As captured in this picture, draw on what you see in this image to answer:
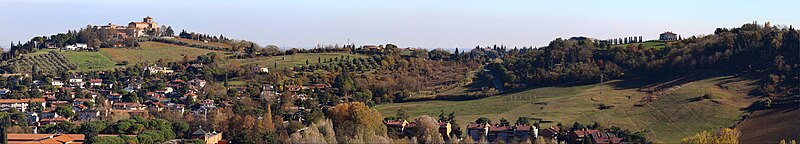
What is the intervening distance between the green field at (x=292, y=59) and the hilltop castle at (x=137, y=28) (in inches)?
1014

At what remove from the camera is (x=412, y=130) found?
4288cm

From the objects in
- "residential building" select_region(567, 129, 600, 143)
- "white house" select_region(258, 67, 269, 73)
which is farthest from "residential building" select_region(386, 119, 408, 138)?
"white house" select_region(258, 67, 269, 73)

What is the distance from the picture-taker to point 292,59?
84.9m

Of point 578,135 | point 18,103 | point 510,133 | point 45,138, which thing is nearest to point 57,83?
point 18,103

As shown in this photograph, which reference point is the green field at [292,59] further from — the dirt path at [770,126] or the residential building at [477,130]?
the dirt path at [770,126]

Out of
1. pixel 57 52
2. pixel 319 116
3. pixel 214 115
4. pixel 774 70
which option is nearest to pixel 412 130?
pixel 319 116

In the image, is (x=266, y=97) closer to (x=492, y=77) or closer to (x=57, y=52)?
(x=492, y=77)

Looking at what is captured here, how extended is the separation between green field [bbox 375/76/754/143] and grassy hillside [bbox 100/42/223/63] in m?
33.0

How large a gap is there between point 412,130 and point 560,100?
1729 cm

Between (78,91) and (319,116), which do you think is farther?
(78,91)

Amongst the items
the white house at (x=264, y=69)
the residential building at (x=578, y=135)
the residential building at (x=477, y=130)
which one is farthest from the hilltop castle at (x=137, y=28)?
the residential building at (x=578, y=135)

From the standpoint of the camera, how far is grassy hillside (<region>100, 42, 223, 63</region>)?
87.2 metres

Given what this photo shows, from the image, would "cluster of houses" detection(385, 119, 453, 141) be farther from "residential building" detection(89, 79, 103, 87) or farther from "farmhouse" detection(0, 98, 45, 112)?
"residential building" detection(89, 79, 103, 87)

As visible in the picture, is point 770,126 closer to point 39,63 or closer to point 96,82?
point 96,82
